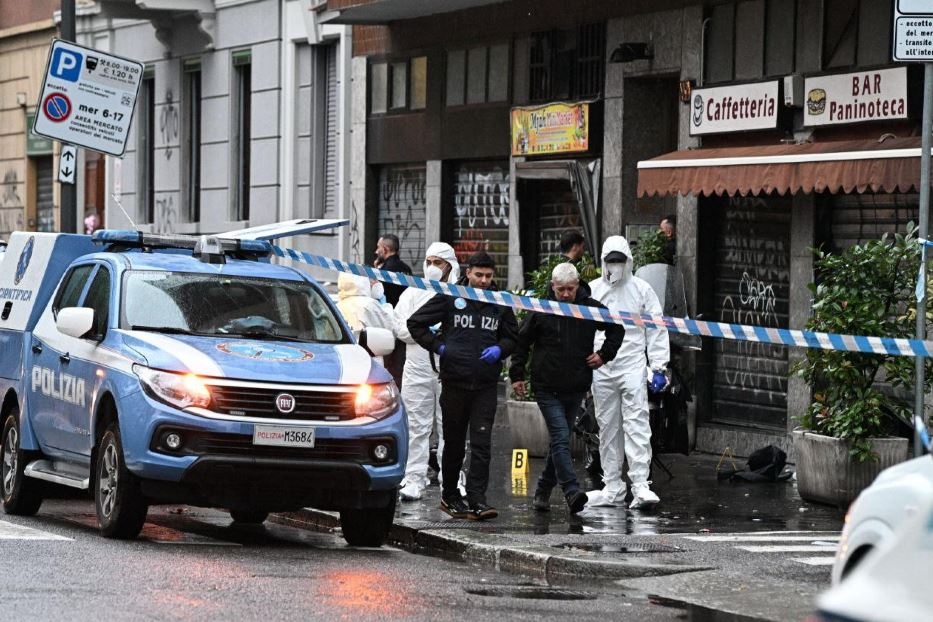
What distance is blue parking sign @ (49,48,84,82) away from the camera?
61.8 feet

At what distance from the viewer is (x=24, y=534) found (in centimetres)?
1084

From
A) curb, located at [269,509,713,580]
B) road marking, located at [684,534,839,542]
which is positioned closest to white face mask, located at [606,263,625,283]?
road marking, located at [684,534,839,542]

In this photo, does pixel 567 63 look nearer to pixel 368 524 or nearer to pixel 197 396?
pixel 368 524

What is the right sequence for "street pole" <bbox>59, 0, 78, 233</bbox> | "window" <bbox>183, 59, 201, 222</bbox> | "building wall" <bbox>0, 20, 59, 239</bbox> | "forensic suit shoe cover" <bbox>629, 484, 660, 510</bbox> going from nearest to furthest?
"forensic suit shoe cover" <bbox>629, 484, 660, 510</bbox>
"street pole" <bbox>59, 0, 78, 233</bbox>
"window" <bbox>183, 59, 201, 222</bbox>
"building wall" <bbox>0, 20, 59, 239</bbox>

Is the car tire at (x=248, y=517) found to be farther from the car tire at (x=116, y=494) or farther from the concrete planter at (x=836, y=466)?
the concrete planter at (x=836, y=466)

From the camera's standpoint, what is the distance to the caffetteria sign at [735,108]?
16078 millimetres

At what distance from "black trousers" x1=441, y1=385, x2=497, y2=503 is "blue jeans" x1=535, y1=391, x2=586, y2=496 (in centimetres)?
42

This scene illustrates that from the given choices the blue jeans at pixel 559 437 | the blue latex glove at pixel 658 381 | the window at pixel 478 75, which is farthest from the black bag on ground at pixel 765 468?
the window at pixel 478 75

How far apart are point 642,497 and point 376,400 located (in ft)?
9.40

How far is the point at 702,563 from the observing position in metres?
10.2

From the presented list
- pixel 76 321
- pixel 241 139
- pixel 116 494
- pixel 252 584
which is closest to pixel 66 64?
pixel 76 321

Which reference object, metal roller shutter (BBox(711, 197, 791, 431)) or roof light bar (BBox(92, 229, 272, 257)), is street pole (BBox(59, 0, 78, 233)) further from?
roof light bar (BBox(92, 229, 272, 257))

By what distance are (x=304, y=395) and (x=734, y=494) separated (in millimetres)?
4678

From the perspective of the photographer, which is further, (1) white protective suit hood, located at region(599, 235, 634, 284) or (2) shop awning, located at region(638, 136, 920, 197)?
(2) shop awning, located at region(638, 136, 920, 197)
